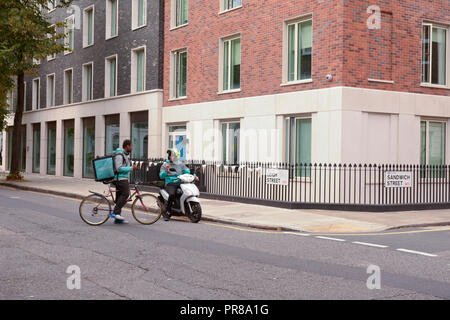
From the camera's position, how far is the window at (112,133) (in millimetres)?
27781

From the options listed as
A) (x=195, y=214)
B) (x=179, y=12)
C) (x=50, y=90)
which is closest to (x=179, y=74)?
(x=179, y=12)

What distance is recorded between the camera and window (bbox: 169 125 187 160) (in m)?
23.2

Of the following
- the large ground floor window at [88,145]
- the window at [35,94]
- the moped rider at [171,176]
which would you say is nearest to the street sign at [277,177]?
the moped rider at [171,176]

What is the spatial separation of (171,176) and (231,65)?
30.3 feet

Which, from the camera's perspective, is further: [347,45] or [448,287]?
[347,45]

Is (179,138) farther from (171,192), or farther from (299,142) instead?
(171,192)

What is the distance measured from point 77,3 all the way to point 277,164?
1983cm

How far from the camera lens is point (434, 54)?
1822 cm

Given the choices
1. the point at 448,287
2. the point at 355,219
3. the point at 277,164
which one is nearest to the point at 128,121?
the point at 277,164

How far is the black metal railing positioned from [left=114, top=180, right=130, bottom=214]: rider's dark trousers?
4119mm

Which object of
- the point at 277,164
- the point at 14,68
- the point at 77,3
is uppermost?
the point at 77,3

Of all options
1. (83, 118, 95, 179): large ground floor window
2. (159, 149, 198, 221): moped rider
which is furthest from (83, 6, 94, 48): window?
→ (159, 149, 198, 221): moped rider

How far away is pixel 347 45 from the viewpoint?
1614 centimetres
